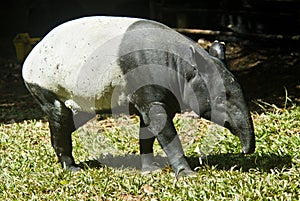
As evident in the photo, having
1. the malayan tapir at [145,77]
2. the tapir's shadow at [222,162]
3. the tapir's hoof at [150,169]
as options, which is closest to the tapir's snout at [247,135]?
the malayan tapir at [145,77]

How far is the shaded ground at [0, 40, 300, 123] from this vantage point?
9.80 m

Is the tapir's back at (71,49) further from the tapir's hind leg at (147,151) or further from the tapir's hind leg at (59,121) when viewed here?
the tapir's hind leg at (147,151)

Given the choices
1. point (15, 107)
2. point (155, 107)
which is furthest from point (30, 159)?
point (15, 107)

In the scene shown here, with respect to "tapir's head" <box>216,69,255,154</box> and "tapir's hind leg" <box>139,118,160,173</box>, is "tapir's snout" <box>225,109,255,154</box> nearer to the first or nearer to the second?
"tapir's head" <box>216,69,255,154</box>

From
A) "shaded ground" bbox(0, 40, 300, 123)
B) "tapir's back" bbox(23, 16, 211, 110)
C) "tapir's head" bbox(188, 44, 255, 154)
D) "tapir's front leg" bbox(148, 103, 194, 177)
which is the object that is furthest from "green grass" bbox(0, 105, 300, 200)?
"shaded ground" bbox(0, 40, 300, 123)

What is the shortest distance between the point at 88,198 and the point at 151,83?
3.85 feet

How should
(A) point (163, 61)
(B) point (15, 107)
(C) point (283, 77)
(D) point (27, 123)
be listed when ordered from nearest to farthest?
1. (A) point (163, 61)
2. (D) point (27, 123)
3. (B) point (15, 107)
4. (C) point (283, 77)

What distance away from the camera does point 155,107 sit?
539cm

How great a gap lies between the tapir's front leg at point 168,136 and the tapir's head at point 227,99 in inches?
16.5

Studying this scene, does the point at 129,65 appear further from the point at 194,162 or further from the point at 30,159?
the point at 30,159

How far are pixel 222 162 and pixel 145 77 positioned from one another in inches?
55.2

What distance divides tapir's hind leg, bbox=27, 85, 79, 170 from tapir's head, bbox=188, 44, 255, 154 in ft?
4.80

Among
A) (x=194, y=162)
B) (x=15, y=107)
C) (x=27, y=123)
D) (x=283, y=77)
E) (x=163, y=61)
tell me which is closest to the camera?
(x=163, y=61)

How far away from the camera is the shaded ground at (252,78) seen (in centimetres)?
980
